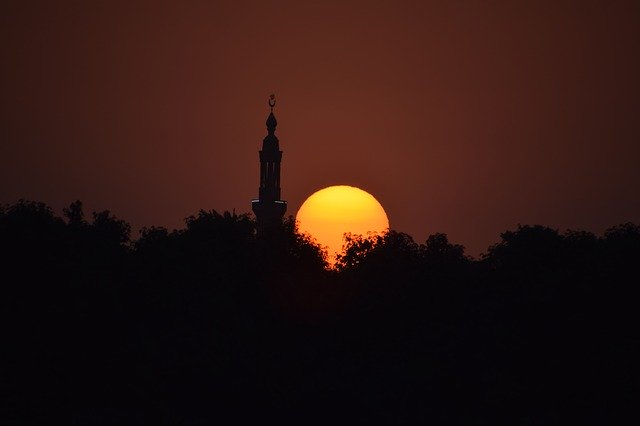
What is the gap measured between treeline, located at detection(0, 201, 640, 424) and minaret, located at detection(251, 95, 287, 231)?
39.9 meters

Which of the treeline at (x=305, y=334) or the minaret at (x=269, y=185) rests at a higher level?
the minaret at (x=269, y=185)

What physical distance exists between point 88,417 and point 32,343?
499cm

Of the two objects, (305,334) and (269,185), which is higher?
(269,185)

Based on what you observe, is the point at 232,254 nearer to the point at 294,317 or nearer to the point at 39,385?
the point at 294,317

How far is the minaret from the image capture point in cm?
12219

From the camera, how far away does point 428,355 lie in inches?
2813

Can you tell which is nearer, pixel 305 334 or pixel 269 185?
pixel 305 334

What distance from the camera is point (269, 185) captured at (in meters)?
123

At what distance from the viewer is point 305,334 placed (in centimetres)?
7294

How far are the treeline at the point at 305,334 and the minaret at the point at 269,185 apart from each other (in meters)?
39.9

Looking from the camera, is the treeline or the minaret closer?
the treeline

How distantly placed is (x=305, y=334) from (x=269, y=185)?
5093 centimetres

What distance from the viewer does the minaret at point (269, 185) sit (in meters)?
122

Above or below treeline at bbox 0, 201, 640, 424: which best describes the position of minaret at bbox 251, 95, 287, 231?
above
